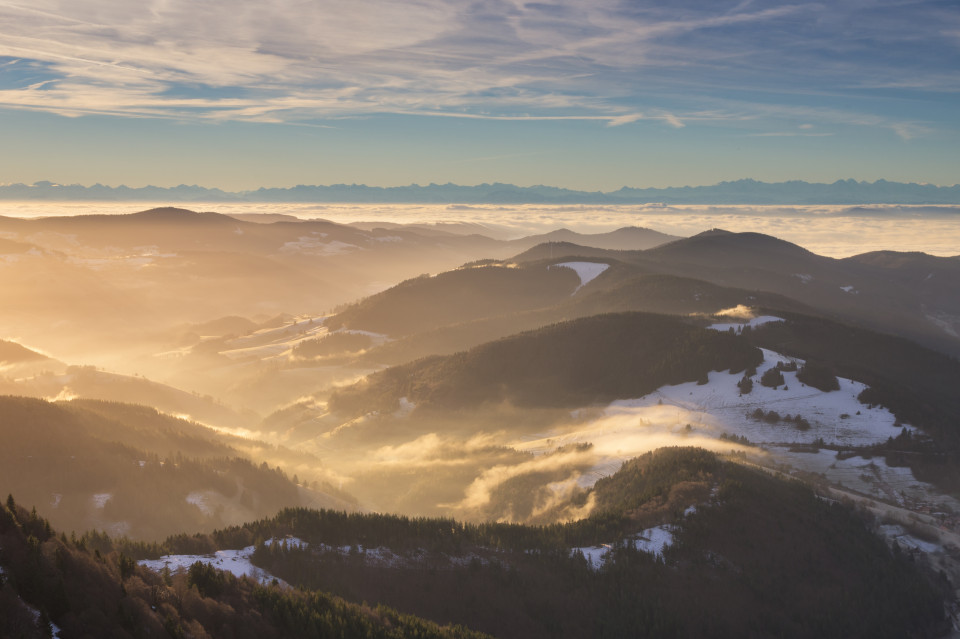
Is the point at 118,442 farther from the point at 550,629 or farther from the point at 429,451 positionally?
the point at 550,629

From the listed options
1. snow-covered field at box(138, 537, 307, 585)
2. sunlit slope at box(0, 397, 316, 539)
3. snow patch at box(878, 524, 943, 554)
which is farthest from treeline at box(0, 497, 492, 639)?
snow patch at box(878, 524, 943, 554)

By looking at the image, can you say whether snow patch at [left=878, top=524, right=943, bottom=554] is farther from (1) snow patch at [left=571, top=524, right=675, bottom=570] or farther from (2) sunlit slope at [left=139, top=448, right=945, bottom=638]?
(1) snow patch at [left=571, top=524, right=675, bottom=570]

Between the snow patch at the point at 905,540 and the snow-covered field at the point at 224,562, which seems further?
the snow patch at the point at 905,540

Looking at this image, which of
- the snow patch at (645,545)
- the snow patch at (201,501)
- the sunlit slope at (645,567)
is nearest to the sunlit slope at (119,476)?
the snow patch at (201,501)

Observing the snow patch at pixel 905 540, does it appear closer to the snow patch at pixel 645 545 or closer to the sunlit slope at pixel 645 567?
the sunlit slope at pixel 645 567

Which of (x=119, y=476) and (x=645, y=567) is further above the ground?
(x=645, y=567)

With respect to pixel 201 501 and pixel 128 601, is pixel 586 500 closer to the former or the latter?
pixel 201 501

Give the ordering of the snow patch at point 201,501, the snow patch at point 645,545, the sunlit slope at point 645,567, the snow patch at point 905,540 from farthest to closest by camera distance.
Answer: the snow patch at point 201,501 → the snow patch at point 905,540 → the snow patch at point 645,545 → the sunlit slope at point 645,567

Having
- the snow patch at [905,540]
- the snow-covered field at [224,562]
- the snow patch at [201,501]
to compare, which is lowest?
the snow patch at [201,501]

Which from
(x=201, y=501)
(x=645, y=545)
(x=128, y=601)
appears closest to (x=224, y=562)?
(x=128, y=601)
